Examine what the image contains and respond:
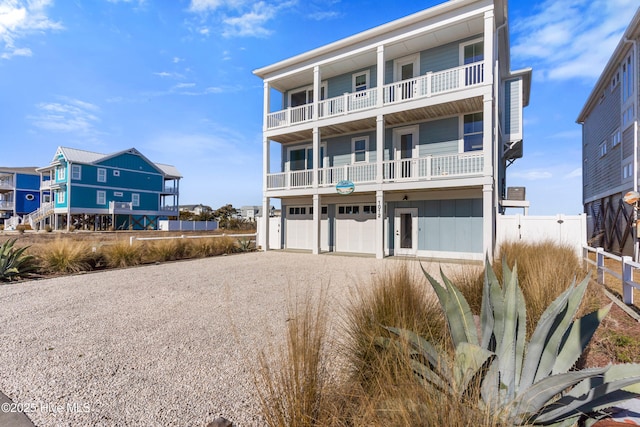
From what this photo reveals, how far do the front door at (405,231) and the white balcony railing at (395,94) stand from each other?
480cm

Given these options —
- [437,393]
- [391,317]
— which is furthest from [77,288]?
[437,393]

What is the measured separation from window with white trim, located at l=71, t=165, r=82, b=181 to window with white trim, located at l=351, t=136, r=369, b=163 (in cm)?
3009

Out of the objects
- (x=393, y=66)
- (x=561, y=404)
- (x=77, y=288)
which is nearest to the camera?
(x=561, y=404)

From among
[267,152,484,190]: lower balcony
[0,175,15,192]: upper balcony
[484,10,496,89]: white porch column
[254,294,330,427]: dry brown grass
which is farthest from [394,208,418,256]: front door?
[0,175,15,192]: upper balcony

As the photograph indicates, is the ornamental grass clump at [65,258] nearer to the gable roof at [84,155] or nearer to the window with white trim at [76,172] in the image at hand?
the window with white trim at [76,172]

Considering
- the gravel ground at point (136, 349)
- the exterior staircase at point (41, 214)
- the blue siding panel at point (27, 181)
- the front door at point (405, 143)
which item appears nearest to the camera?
the gravel ground at point (136, 349)

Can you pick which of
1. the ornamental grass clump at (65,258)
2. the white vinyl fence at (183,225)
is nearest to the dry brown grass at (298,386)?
the ornamental grass clump at (65,258)

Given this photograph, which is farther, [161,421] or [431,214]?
[431,214]

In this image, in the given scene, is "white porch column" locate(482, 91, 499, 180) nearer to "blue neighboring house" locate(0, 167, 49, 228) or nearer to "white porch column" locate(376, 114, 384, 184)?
"white porch column" locate(376, 114, 384, 184)

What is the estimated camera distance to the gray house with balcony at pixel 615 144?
12422mm

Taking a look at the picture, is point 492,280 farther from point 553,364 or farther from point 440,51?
point 440,51

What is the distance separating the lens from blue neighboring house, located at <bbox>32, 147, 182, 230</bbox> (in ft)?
101

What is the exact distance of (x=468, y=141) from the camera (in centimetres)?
1259

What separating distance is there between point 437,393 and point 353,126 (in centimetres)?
1405
